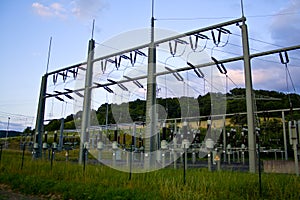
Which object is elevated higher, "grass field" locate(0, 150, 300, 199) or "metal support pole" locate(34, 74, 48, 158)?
"metal support pole" locate(34, 74, 48, 158)

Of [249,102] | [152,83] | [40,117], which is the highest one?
[152,83]

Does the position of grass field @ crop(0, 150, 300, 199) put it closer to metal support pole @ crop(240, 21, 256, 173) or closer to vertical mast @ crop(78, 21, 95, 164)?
metal support pole @ crop(240, 21, 256, 173)

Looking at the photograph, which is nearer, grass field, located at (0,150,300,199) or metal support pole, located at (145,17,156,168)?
grass field, located at (0,150,300,199)

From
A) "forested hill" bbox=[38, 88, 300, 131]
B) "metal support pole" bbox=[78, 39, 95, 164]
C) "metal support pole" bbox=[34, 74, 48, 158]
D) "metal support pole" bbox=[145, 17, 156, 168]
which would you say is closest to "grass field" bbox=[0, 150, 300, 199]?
"metal support pole" bbox=[145, 17, 156, 168]

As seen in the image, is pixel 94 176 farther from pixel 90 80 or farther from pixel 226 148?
pixel 226 148

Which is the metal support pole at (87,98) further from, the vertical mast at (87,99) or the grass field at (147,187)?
the grass field at (147,187)

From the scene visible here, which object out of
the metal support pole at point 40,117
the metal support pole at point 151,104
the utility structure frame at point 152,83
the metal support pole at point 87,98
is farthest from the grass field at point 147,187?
the metal support pole at point 40,117

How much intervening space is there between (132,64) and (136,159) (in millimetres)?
4345

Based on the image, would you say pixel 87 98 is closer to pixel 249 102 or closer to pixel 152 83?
pixel 152 83

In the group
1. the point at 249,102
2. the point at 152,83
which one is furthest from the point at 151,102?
the point at 249,102

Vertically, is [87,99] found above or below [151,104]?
above

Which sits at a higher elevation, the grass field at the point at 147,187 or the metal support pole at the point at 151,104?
the metal support pole at the point at 151,104

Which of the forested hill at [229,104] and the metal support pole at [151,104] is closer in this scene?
the metal support pole at [151,104]

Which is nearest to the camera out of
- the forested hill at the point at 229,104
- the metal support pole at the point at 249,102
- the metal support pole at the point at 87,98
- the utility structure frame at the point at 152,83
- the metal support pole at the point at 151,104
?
the metal support pole at the point at 249,102
